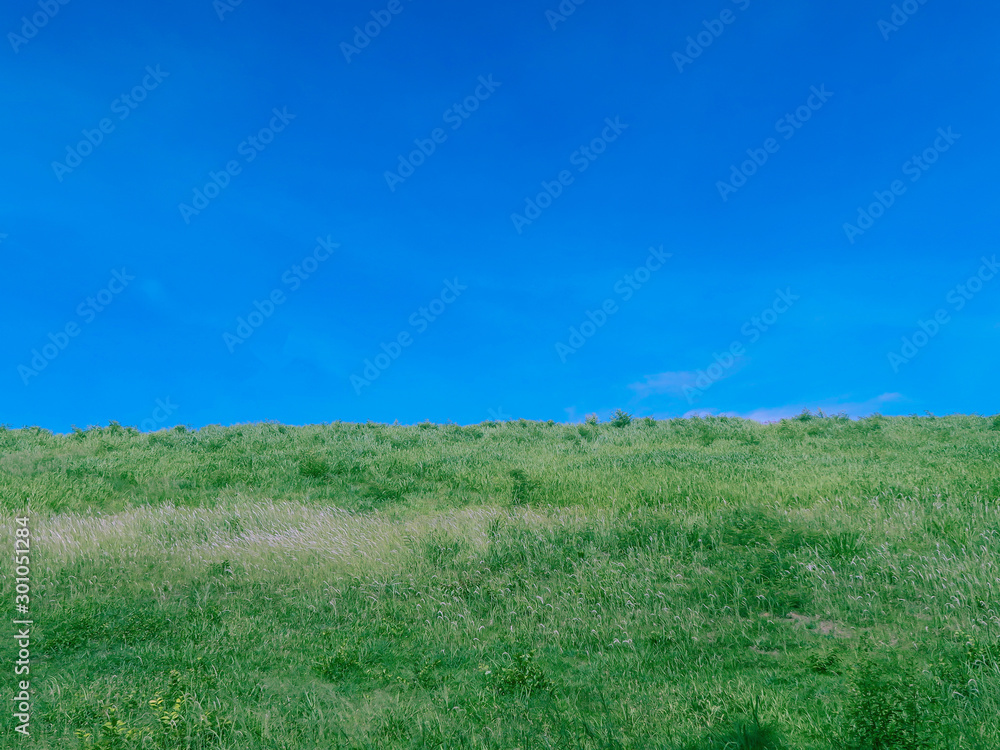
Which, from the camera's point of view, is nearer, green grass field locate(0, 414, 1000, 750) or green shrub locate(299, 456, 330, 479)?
green grass field locate(0, 414, 1000, 750)

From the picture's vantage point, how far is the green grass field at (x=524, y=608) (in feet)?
19.4

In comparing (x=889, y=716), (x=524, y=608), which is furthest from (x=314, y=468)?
(x=889, y=716)

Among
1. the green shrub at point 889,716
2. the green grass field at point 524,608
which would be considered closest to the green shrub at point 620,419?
the green grass field at point 524,608

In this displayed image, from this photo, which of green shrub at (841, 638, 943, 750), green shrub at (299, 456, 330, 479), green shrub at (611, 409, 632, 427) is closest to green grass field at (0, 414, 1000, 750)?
green shrub at (841, 638, 943, 750)

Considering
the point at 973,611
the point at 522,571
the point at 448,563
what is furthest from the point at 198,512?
the point at 973,611

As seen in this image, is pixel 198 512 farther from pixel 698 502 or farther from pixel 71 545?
pixel 698 502

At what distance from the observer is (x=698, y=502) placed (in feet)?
43.0

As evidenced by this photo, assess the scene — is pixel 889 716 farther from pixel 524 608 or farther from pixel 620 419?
pixel 620 419

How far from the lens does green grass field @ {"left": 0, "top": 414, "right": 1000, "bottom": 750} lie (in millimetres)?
5914

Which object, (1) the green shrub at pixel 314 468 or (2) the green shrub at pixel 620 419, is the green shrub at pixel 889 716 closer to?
(1) the green shrub at pixel 314 468

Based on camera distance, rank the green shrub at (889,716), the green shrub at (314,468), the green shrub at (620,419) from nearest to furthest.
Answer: the green shrub at (889,716)
the green shrub at (314,468)
the green shrub at (620,419)

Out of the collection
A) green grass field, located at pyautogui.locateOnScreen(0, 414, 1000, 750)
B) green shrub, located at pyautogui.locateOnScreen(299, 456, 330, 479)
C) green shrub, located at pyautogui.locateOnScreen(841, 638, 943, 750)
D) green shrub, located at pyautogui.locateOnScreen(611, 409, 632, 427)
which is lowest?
green shrub, located at pyautogui.locateOnScreen(841, 638, 943, 750)

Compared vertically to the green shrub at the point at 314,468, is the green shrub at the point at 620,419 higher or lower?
higher

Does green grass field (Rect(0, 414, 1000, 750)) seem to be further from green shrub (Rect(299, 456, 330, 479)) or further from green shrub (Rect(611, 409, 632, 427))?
green shrub (Rect(611, 409, 632, 427))
